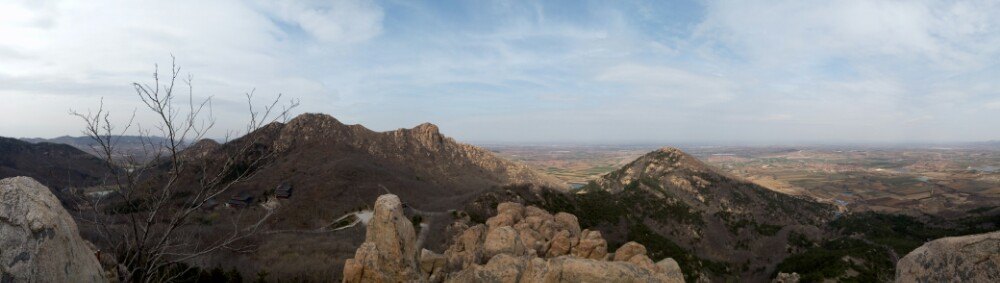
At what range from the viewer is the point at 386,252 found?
1226 centimetres

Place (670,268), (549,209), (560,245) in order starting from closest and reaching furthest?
(670,268) < (560,245) < (549,209)

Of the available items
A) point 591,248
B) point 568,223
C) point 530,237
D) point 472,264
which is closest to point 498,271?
point 472,264

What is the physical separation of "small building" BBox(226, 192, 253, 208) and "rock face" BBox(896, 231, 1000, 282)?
2368 inches

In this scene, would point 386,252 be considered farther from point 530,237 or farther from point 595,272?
point 530,237

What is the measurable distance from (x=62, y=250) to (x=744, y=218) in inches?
2886

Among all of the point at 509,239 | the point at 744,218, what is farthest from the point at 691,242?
the point at 509,239

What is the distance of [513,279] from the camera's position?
38.9 feet

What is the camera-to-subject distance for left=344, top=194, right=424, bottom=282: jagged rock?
1188cm

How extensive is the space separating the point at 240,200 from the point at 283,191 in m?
5.11

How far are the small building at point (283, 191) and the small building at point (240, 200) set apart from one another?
324cm

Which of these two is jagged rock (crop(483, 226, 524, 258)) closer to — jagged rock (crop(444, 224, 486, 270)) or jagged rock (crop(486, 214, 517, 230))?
jagged rock (crop(444, 224, 486, 270))

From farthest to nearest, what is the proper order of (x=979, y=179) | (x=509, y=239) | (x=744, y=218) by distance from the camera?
1. (x=979, y=179)
2. (x=744, y=218)
3. (x=509, y=239)

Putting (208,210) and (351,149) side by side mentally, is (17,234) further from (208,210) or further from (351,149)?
(351,149)

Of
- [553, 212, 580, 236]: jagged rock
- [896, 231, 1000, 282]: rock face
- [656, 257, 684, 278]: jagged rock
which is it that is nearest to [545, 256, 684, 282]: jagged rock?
[656, 257, 684, 278]: jagged rock
